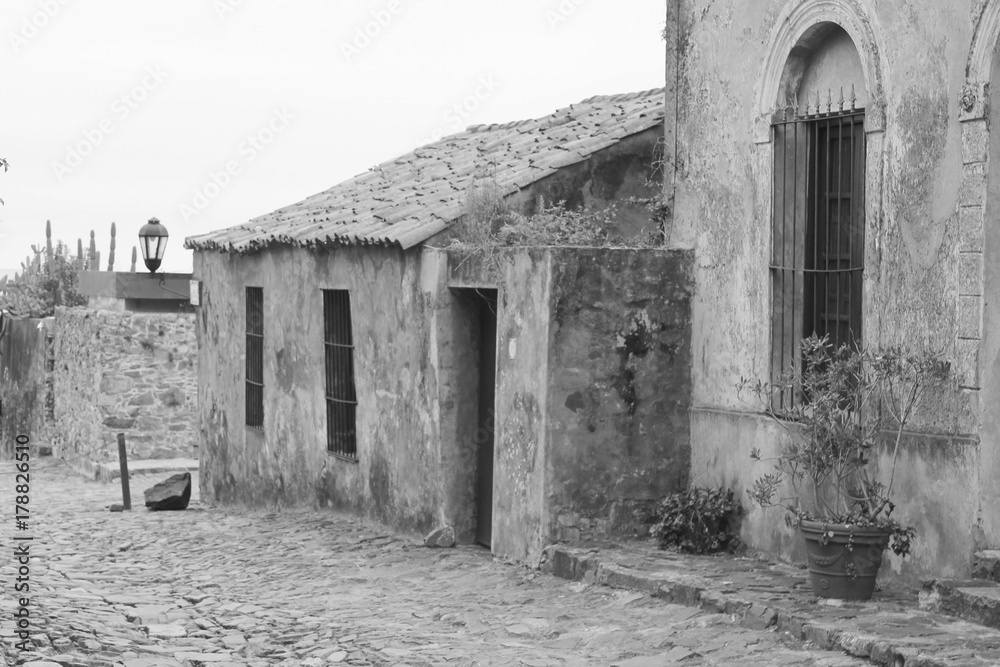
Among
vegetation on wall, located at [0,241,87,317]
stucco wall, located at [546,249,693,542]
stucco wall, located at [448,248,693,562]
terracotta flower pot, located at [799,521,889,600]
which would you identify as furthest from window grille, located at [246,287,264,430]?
vegetation on wall, located at [0,241,87,317]

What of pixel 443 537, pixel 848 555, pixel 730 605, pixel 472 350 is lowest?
pixel 443 537

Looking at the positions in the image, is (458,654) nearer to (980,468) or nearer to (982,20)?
(980,468)

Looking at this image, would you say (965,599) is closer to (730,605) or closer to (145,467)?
(730,605)

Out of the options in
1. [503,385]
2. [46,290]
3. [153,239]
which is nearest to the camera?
[503,385]

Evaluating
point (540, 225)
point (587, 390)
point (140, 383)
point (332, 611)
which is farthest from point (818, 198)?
point (140, 383)

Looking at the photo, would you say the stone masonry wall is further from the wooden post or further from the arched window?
the arched window

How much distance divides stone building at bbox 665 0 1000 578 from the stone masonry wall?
1163 centimetres

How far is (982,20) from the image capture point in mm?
6934

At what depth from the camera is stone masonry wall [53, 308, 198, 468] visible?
19.3 m

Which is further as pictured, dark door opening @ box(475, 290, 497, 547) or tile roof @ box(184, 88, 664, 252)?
tile roof @ box(184, 88, 664, 252)

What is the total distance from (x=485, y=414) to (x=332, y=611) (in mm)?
2470

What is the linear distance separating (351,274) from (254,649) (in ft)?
16.7

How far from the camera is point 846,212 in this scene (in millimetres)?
8273

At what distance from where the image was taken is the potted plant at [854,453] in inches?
279
